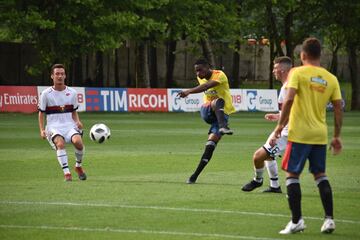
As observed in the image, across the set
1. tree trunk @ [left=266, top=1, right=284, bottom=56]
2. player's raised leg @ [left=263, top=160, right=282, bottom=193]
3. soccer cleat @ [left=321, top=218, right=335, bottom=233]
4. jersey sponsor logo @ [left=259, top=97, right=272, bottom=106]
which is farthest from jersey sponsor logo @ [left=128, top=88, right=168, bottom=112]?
soccer cleat @ [left=321, top=218, right=335, bottom=233]

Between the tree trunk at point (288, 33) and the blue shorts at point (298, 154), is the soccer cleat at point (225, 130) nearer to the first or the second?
the blue shorts at point (298, 154)

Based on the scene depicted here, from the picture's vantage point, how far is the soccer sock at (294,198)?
37.0 feet

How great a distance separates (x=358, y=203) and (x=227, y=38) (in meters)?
44.2

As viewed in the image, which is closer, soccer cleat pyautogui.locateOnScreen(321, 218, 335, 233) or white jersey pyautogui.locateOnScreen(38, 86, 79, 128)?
soccer cleat pyautogui.locateOnScreen(321, 218, 335, 233)

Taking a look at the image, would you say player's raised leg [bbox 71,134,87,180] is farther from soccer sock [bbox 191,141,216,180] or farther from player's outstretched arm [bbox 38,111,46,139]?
soccer sock [bbox 191,141,216,180]

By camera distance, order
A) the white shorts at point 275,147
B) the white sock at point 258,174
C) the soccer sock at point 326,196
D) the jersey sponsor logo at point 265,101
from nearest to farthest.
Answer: the soccer sock at point 326,196, the white shorts at point 275,147, the white sock at point 258,174, the jersey sponsor logo at point 265,101

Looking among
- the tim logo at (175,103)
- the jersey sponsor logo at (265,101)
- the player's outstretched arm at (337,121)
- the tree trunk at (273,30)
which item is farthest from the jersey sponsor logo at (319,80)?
the tree trunk at (273,30)

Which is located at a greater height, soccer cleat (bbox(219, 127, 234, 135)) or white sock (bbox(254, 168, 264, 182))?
soccer cleat (bbox(219, 127, 234, 135))

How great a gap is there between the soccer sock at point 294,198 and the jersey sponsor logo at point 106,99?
105ft

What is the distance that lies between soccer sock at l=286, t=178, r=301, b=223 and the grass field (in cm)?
26

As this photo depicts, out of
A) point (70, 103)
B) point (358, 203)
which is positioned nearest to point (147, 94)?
point (70, 103)

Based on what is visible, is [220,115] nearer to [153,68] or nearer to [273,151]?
[273,151]

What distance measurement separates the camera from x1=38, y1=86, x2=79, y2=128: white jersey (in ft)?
56.6

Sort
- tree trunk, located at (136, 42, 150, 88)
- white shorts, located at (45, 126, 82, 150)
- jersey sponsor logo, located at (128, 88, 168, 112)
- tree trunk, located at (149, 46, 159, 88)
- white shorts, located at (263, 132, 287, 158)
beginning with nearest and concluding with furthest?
1. white shorts, located at (263, 132, 287, 158)
2. white shorts, located at (45, 126, 82, 150)
3. jersey sponsor logo, located at (128, 88, 168, 112)
4. tree trunk, located at (136, 42, 150, 88)
5. tree trunk, located at (149, 46, 159, 88)
